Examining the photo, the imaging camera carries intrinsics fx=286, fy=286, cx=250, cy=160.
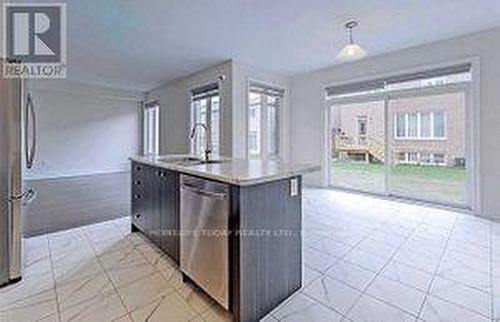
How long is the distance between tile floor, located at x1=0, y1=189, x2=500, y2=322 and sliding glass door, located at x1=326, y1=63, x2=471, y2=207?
134 centimetres

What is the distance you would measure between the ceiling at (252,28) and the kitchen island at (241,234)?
2.23m

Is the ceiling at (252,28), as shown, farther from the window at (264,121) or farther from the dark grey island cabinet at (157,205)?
the dark grey island cabinet at (157,205)

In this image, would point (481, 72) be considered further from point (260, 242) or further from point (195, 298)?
point (195, 298)

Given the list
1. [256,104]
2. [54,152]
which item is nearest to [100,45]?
[256,104]

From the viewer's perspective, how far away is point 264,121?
21.5ft

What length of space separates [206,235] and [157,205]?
3.36 ft

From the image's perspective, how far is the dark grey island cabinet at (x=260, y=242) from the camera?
1.71 m

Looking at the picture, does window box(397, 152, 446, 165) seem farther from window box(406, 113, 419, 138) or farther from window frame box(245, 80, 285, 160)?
window frame box(245, 80, 285, 160)

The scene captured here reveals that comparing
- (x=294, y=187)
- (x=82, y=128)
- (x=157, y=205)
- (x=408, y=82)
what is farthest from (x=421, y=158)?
(x=82, y=128)

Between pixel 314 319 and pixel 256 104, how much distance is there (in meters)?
5.16

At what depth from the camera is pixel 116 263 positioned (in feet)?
8.55

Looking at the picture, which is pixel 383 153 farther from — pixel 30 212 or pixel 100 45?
pixel 30 212

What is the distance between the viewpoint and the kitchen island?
5.62 ft

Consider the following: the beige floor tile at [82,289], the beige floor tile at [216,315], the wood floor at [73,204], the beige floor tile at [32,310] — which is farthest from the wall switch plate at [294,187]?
the wood floor at [73,204]
